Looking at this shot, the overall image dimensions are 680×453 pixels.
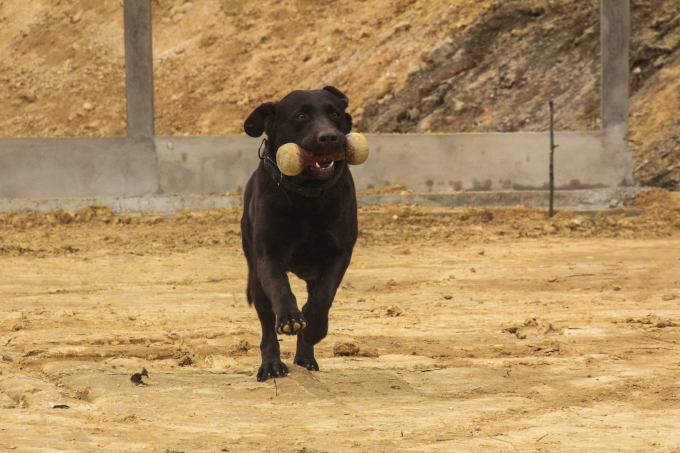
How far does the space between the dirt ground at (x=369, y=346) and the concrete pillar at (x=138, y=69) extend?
2.13 m

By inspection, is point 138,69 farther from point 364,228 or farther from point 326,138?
point 326,138

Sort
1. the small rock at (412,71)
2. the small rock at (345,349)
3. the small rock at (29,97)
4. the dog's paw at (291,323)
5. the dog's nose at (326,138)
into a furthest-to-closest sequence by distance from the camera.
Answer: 1. the small rock at (29,97)
2. the small rock at (412,71)
3. the small rock at (345,349)
4. the dog's nose at (326,138)
5. the dog's paw at (291,323)

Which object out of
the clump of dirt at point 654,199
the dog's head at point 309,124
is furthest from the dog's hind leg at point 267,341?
the clump of dirt at point 654,199

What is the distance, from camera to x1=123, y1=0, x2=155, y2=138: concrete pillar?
39.2 ft

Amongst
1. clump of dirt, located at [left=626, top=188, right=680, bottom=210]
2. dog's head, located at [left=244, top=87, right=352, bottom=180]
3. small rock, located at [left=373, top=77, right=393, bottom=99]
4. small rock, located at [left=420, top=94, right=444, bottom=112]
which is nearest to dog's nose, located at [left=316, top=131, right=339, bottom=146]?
dog's head, located at [left=244, top=87, right=352, bottom=180]

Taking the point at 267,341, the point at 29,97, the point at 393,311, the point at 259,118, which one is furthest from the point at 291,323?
the point at 29,97

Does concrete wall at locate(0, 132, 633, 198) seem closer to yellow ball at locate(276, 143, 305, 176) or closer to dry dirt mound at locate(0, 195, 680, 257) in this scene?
dry dirt mound at locate(0, 195, 680, 257)

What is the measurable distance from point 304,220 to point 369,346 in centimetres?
137

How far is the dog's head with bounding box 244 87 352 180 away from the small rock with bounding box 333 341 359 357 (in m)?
1.39

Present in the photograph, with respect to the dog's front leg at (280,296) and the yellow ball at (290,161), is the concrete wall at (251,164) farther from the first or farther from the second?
the yellow ball at (290,161)

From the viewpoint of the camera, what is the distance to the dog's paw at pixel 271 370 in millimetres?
4270

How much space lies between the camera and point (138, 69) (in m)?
12.0

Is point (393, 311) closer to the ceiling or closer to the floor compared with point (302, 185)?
closer to the floor

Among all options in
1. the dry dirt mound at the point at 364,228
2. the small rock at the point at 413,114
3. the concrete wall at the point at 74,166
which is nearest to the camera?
the dry dirt mound at the point at 364,228
